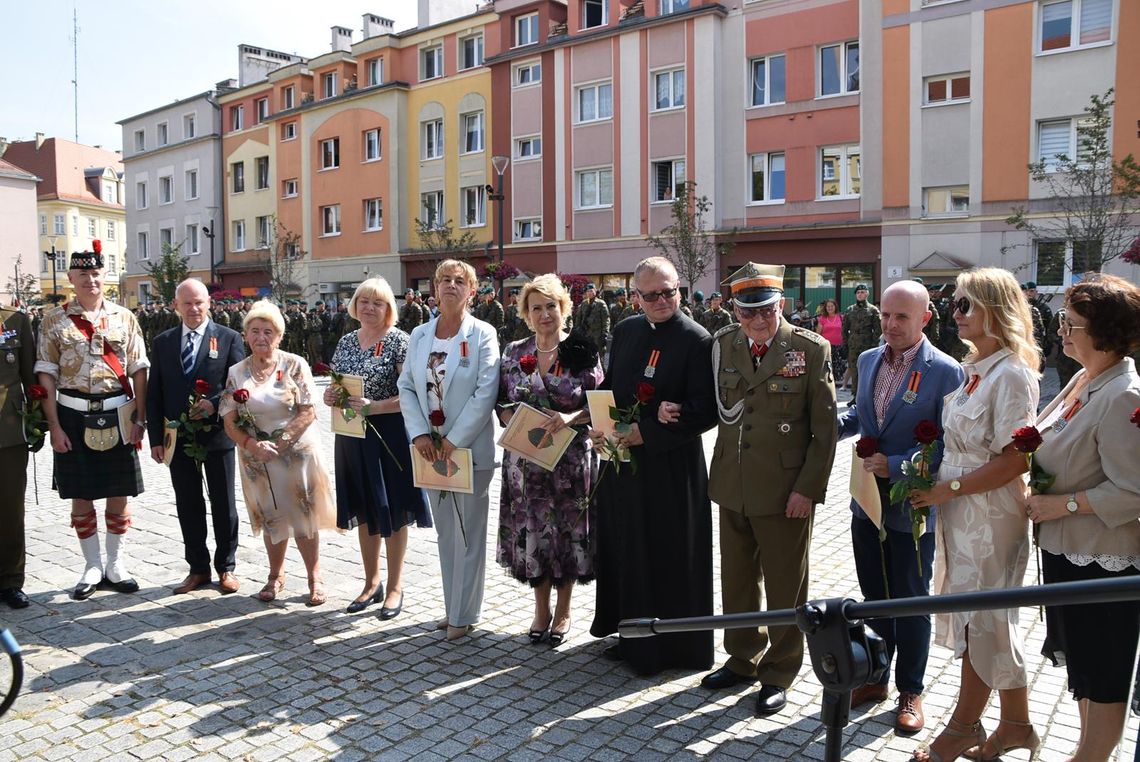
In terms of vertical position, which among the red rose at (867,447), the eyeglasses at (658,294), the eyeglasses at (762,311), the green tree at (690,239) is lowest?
the red rose at (867,447)

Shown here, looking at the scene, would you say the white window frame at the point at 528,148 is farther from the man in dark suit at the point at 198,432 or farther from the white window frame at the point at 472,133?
the man in dark suit at the point at 198,432

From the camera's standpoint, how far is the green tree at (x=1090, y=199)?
2047 centimetres

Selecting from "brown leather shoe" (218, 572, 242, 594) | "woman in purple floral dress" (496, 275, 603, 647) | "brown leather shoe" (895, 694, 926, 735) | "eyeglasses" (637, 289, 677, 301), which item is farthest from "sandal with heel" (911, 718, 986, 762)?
"brown leather shoe" (218, 572, 242, 594)

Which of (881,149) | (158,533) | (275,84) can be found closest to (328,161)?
(275,84)

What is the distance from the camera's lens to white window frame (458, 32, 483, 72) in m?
38.8

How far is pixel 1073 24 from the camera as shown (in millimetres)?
24609

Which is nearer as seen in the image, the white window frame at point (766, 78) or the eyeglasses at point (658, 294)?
the eyeglasses at point (658, 294)

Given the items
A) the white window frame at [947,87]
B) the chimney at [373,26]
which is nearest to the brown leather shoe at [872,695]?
the white window frame at [947,87]

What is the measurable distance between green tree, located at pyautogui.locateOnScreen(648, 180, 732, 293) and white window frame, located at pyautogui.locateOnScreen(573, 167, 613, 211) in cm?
336

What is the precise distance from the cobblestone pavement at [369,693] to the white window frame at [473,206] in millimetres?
32595

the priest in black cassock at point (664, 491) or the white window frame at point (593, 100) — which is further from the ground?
the white window frame at point (593, 100)

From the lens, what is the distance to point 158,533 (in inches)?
321

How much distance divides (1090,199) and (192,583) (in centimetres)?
2134

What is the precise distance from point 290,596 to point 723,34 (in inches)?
1099
